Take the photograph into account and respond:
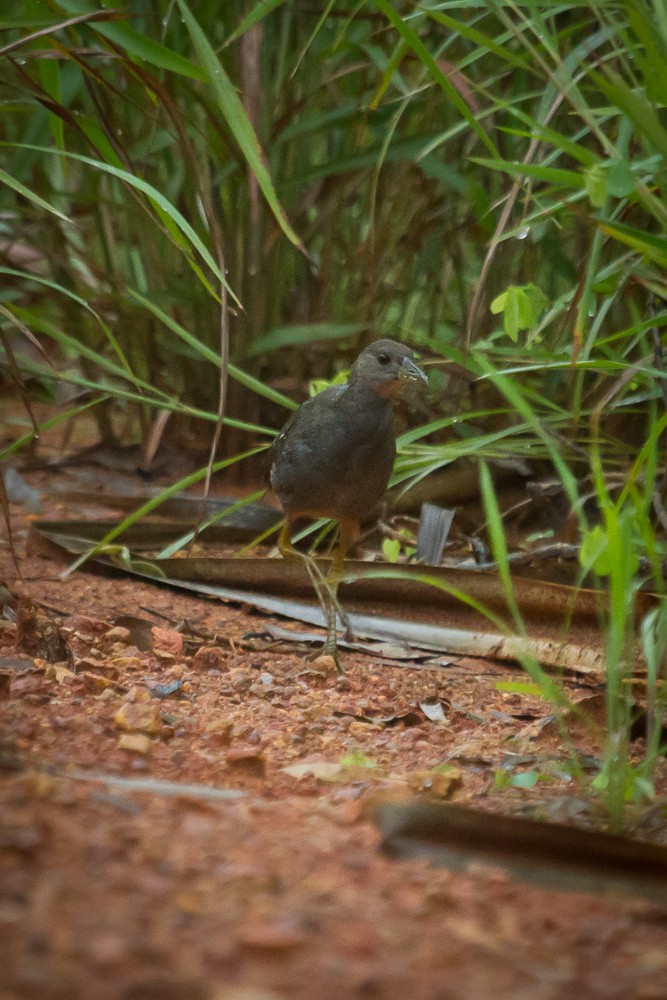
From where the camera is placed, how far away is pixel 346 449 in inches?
141

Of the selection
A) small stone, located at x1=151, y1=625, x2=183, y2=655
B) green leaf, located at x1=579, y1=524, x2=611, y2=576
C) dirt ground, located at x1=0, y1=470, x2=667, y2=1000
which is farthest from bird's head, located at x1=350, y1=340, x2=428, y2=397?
green leaf, located at x1=579, y1=524, x2=611, y2=576

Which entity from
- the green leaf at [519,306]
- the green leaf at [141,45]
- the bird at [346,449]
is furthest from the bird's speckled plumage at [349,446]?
the green leaf at [141,45]

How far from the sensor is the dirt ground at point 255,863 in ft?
3.57

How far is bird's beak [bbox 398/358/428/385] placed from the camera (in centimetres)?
351

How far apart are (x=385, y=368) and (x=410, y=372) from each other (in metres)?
0.12

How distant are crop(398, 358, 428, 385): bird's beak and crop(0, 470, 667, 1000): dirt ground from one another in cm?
131

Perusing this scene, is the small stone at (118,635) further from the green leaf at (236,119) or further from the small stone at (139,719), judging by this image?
the green leaf at (236,119)

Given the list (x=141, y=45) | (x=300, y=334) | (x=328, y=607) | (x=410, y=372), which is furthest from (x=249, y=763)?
(x=300, y=334)

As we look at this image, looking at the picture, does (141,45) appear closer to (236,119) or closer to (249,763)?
(236,119)

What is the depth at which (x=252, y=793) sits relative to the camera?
1765 mm

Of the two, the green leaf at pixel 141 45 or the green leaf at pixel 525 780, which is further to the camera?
the green leaf at pixel 141 45

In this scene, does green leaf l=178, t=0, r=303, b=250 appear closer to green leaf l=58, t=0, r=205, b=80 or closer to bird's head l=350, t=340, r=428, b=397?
green leaf l=58, t=0, r=205, b=80

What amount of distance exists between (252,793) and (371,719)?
0.78m

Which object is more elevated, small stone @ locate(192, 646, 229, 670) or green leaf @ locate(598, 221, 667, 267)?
green leaf @ locate(598, 221, 667, 267)
